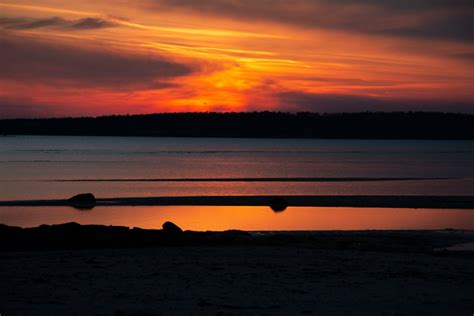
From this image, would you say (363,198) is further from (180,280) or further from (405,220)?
(180,280)

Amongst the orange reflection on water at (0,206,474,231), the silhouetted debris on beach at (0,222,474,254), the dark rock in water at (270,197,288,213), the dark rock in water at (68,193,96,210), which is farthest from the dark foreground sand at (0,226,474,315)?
the dark rock in water at (68,193,96,210)

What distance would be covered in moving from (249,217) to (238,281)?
18873 mm

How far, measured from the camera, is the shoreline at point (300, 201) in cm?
3722

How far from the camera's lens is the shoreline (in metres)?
37.2

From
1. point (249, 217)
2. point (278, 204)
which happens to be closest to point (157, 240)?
point (249, 217)

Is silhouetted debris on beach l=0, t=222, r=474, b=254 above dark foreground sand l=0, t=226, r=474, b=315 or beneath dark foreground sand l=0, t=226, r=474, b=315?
above

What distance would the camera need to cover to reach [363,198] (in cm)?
4181

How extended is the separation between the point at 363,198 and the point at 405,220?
38.2ft

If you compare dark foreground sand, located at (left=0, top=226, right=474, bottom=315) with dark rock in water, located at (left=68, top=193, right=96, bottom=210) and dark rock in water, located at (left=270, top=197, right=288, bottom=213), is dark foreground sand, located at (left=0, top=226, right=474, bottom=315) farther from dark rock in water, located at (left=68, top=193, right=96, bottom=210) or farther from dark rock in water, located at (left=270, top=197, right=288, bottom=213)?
dark rock in water, located at (left=68, top=193, right=96, bottom=210)

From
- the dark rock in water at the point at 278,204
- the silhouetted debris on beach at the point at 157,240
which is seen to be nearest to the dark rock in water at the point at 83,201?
the dark rock in water at the point at 278,204

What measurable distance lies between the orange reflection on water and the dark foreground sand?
390 inches

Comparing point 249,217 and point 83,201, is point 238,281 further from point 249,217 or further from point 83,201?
point 83,201

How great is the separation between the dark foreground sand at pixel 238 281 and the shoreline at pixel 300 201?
63.5 ft

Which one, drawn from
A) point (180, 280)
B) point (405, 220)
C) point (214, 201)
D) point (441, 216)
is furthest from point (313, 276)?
point (214, 201)
